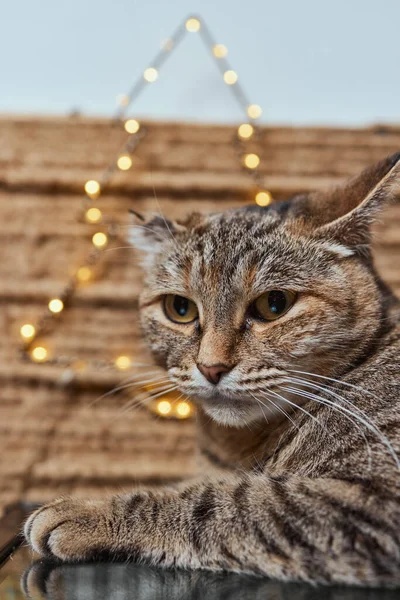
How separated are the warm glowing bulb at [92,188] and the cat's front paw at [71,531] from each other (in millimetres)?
912

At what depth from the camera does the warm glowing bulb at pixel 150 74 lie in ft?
5.02

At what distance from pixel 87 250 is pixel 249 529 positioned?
3.27ft

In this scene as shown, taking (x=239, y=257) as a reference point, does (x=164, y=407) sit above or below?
below

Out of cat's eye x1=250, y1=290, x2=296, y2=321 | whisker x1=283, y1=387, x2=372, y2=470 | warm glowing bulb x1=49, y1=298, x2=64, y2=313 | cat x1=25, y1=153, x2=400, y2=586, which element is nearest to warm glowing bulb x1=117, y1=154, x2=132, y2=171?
warm glowing bulb x1=49, y1=298, x2=64, y2=313

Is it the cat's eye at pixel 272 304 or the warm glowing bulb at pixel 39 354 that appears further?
the warm glowing bulb at pixel 39 354

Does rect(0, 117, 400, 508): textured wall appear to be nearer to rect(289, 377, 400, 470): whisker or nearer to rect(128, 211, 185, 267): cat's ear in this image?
rect(128, 211, 185, 267): cat's ear

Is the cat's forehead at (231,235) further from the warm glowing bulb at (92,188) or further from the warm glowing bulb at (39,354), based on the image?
the warm glowing bulb at (39,354)

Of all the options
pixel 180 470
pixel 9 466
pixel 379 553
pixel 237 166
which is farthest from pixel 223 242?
pixel 9 466

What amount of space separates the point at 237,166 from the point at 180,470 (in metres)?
0.85

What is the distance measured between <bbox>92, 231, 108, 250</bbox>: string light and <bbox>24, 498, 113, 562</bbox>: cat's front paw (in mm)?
830

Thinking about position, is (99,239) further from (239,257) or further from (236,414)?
(236,414)

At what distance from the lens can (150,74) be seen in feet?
5.04

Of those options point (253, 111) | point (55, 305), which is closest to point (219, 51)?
point (253, 111)

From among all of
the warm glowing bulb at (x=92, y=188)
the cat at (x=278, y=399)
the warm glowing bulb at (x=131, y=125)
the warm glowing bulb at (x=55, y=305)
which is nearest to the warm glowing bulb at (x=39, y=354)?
the warm glowing bulb at (x=55, y=305)
